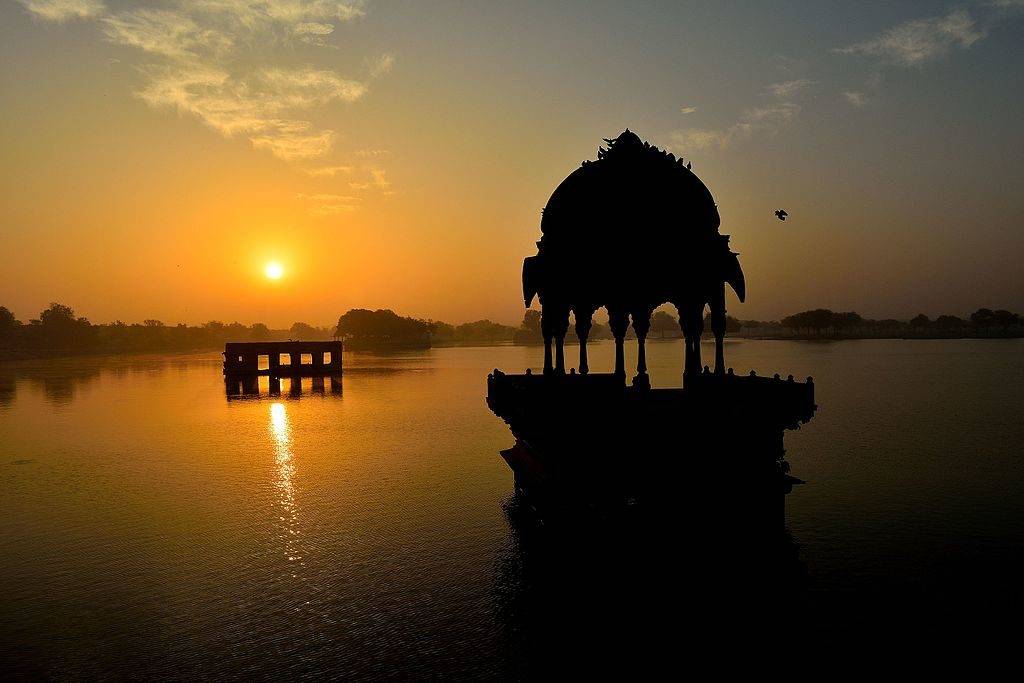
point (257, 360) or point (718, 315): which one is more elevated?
point (718, 315)

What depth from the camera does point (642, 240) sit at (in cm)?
1522

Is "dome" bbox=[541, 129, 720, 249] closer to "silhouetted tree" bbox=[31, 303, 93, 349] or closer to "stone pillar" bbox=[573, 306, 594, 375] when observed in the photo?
"stone pillar" bbox=[573, 306, 594, 375]

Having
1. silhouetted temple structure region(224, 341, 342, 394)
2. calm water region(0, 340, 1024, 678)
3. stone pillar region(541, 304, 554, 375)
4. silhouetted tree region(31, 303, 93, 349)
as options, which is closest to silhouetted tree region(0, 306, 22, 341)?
silhouetted tree region(31, 303, 93, 349)

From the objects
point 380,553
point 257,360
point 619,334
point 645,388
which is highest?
point 619,334

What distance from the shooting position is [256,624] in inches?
480

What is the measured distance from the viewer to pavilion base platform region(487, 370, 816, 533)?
13539 mm

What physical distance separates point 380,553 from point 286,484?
9512mm

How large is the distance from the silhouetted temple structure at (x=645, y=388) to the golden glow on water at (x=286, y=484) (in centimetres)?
652

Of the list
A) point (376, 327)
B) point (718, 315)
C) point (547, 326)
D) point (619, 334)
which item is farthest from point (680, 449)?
point (376, 327)

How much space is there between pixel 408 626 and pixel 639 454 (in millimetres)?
5544

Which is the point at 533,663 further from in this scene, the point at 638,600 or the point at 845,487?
the point at 845,487

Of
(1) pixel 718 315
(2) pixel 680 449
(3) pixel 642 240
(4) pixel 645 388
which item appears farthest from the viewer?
(1) pixel 718 315

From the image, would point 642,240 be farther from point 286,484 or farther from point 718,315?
point 286,484

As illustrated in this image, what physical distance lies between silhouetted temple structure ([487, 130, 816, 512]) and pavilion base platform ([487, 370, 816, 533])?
26 millimetres
